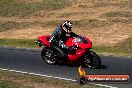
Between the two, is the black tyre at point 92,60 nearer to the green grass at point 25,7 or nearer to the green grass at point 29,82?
the green grass at point 29,82

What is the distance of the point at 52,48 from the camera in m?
19.3

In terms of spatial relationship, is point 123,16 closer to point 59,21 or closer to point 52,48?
point 59,21

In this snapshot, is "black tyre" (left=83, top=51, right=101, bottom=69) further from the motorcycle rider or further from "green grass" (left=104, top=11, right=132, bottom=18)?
"green grass" (left=104, top=11, right=132, bottom=18)

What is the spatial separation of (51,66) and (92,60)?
6.77 ft

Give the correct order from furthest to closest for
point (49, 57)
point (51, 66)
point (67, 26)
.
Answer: point (49, 57) → point (51, 66) → point (67, 26)

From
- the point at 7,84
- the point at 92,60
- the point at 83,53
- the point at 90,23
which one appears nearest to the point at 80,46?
the point at 83,53

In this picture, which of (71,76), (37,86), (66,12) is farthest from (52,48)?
(66,12)

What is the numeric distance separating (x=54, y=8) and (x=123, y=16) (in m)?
9.37

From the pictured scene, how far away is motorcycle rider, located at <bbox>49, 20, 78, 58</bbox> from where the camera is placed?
18.6 metres

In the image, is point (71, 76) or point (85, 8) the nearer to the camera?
point (71, 76)

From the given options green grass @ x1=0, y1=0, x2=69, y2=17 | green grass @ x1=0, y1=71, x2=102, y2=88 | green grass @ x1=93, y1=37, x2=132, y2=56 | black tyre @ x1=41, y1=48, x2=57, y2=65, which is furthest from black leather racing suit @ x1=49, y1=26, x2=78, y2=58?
green grass @ x1=0, y1=0, x2=69, y2=17

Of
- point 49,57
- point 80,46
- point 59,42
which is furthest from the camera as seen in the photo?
point 49,57

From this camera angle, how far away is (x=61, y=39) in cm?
1880

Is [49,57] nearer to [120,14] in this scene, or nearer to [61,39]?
[61,39]
